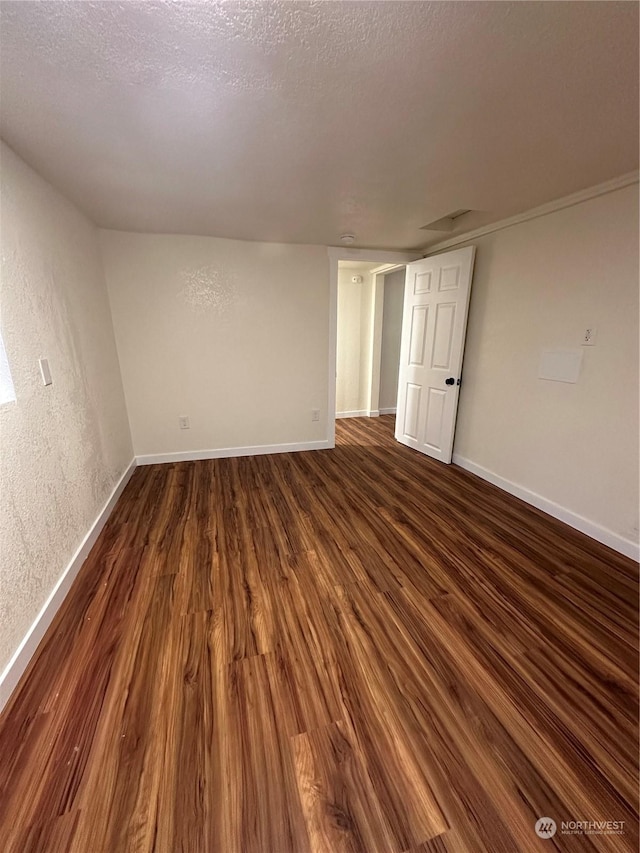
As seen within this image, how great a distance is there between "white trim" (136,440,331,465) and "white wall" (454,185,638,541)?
6.17 ft

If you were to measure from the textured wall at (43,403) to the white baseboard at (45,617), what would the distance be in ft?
0.11

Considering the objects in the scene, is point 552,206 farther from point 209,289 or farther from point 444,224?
point 209,289

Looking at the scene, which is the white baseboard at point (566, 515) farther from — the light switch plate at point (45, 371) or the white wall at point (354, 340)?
the light switch plate at point (45, 371)

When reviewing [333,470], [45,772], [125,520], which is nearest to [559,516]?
[333,470]

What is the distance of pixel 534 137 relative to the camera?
1.53 metres

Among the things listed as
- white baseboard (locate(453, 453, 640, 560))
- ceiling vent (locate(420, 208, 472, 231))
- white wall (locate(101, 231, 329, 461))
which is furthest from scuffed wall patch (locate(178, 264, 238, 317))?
white baseboard (locate(453, 453, 640, 560))

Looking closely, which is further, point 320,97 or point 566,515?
point 566,515

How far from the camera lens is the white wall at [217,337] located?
10.1 feet

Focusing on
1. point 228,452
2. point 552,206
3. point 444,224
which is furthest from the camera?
point 228,452

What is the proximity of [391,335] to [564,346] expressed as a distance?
3212mm

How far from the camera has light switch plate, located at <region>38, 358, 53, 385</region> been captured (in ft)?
5.60

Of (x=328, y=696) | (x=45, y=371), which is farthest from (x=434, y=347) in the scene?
(x=45, y=371)

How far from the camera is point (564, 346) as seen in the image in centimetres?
235

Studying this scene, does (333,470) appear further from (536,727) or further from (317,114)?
(317,114)
